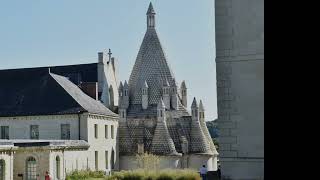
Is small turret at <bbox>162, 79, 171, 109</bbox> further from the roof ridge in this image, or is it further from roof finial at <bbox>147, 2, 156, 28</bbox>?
roof finial at <bbox>147, 2, 156, 28</bbox>

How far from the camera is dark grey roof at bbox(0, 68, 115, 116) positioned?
37.0m

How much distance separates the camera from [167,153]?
4203 cm

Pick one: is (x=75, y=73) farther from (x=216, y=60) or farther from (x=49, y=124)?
(x=216, y=60)

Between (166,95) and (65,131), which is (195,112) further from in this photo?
(65,131)

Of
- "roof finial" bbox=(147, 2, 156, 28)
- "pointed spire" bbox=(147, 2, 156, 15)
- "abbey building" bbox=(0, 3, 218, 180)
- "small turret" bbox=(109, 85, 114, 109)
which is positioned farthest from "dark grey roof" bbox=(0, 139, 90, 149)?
"pointed spire" bbox=(147, 2, 156, 15)

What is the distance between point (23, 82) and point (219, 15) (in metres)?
30.3

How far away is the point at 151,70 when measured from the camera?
47.1m

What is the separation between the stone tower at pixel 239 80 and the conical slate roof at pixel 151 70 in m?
32.6

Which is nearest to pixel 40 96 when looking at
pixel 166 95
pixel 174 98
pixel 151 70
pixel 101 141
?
pixel 101 141

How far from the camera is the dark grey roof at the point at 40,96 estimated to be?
37031 millimetres

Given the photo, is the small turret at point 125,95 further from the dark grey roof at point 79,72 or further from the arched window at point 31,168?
the arched window at point 31,168

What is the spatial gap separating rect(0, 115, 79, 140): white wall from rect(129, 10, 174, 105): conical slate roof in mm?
10564
